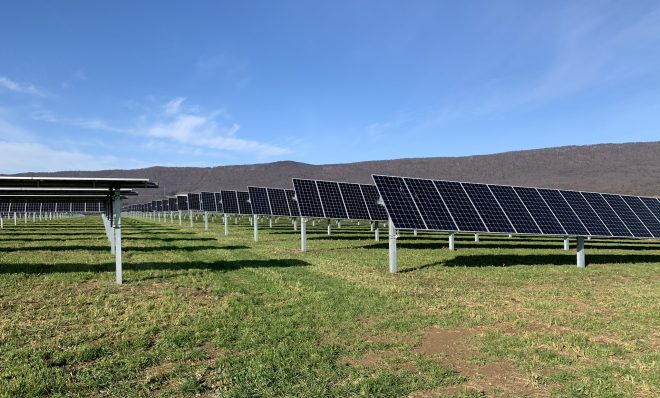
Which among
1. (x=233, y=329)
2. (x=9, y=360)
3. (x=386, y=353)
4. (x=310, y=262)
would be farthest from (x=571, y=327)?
(x=310, y=262)

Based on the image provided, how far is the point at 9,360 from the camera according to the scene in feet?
23.0

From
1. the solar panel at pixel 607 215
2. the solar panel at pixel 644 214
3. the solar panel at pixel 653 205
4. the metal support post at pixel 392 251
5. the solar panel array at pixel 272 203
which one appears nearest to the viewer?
the metal support post at pixel 392 251

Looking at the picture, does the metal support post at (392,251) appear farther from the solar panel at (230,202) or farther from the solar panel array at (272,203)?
the solar panel at (230,202)

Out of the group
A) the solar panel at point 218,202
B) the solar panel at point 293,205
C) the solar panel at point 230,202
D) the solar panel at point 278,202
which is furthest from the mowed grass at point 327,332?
the solar panel at point 218,202

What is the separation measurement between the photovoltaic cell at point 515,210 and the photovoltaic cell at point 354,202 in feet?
30.9

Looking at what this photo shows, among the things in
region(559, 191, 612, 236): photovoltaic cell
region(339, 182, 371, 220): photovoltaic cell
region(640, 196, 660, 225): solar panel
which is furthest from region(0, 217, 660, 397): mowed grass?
region(339, 182, 371, 220): photovoltaic cell

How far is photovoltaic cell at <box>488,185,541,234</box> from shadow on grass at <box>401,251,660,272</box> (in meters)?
1.70

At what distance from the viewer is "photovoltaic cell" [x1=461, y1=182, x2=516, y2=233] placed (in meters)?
17.5

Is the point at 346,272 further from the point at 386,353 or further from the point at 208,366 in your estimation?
the point at 208,366

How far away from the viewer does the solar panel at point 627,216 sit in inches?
795

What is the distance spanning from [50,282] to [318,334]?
32.0 ft

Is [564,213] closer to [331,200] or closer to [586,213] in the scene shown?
[586,213]

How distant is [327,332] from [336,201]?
2056cm

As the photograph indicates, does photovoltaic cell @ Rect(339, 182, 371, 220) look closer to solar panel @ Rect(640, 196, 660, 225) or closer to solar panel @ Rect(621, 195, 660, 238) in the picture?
solar panel @ Rect(621, 195, 660, 238)
